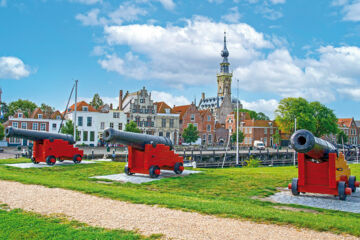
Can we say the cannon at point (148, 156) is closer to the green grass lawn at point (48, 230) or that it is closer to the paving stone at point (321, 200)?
the paving stone at point (321, 200)

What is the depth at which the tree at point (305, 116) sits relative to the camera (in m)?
67.5

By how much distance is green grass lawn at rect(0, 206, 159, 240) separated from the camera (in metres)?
6.00

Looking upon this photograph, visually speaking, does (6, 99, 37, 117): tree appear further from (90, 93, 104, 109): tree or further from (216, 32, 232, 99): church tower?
(216, 32, 232, 99): church tower

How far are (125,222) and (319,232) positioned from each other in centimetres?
374

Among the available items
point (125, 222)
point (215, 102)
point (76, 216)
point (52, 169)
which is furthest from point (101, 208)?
point (215, 102)

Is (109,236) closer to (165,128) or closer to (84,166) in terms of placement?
(84,166)

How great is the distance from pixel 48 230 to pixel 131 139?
28.8 feet

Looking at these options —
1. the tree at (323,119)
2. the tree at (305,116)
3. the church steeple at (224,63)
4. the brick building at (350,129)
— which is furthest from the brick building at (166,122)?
the church steeple at (224,63)

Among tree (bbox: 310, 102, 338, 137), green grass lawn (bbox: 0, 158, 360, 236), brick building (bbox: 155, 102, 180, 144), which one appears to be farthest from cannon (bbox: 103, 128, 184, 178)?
tree (bbox: 310, 102, 338, 137)

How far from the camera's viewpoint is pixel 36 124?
5716 centimetres

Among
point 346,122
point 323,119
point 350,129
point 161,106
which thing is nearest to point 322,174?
point 161,106

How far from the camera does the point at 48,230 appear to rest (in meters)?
6.37

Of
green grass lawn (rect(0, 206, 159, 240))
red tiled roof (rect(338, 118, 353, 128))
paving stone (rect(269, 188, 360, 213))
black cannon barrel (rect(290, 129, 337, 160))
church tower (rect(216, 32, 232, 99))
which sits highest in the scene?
church tower (rect(216, 32, 232, 99))

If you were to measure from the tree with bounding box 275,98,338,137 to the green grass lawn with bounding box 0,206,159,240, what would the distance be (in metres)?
65.0
